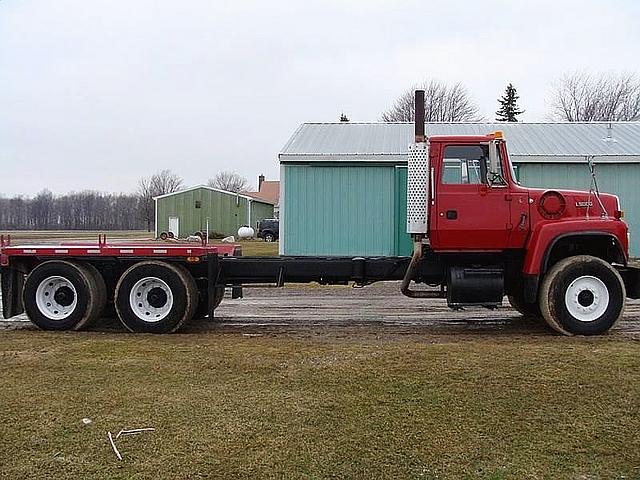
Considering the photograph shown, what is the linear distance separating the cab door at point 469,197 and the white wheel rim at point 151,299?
390 cm

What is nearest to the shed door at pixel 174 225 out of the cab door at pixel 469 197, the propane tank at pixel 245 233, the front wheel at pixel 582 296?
the propane tank at pixel 245 233

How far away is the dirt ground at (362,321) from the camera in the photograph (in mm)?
→ 9852

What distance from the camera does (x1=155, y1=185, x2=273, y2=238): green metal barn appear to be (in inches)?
2010

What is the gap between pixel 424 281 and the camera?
10086 millimetres

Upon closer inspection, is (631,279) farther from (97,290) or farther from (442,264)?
(97,290)

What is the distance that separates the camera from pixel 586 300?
934cm

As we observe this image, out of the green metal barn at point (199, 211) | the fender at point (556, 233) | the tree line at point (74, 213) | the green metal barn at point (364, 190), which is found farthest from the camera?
the tree line at point (74, 213)

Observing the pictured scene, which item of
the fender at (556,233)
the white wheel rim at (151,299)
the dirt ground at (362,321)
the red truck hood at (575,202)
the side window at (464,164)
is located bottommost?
the dirt ground at (362,321)

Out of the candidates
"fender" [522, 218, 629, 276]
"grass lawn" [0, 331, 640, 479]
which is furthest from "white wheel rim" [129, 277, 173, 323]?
"fender" [522, 218, 629, 276]

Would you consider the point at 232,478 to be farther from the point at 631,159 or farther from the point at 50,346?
the point at 631,159

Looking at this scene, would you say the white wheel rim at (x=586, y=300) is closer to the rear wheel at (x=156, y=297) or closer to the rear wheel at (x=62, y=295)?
the rear wheel at (x=156, y=297)

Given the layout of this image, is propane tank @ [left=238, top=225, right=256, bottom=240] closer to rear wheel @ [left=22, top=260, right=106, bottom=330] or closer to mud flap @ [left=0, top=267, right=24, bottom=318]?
mud flap @ [left=0, top=267, right=24, bottom=318]

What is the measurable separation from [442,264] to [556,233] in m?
1.63

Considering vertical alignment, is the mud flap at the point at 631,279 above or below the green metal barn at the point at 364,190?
below
